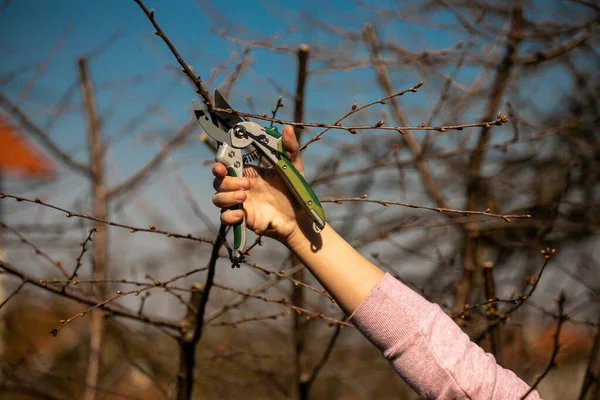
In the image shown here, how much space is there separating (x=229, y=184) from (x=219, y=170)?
0.15 feet

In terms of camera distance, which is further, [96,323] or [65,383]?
[65,383]

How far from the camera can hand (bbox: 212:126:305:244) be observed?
1.38 metres

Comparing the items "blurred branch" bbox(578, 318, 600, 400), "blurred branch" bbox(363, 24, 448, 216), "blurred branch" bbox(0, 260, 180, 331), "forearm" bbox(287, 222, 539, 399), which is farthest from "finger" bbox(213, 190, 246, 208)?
"blurred branch" bbox(363, 24, 448, 216)

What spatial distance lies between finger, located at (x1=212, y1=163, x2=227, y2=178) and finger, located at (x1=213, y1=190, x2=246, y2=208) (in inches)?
1.9

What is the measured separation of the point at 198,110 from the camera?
1360 millimetres

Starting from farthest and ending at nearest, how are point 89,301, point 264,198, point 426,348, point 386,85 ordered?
1. point 386,85
2. point 89,301
3. point 264,198
4. point 426,348

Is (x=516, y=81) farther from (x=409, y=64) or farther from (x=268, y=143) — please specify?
(x=268, y=143)

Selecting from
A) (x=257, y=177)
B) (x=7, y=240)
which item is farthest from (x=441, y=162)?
(x=7, y=240)

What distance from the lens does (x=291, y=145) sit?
4.69 ft

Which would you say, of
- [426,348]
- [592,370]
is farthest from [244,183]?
[592,370]

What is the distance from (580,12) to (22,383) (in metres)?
3.71

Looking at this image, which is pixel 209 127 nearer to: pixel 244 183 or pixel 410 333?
pixel 244 183

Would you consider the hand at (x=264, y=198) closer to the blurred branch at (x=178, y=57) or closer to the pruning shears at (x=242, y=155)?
the pruning shears at (x=242, y=155)

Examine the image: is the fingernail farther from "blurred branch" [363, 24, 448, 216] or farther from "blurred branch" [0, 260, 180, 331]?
"blurred branch" [363, 24, 448, 216]
